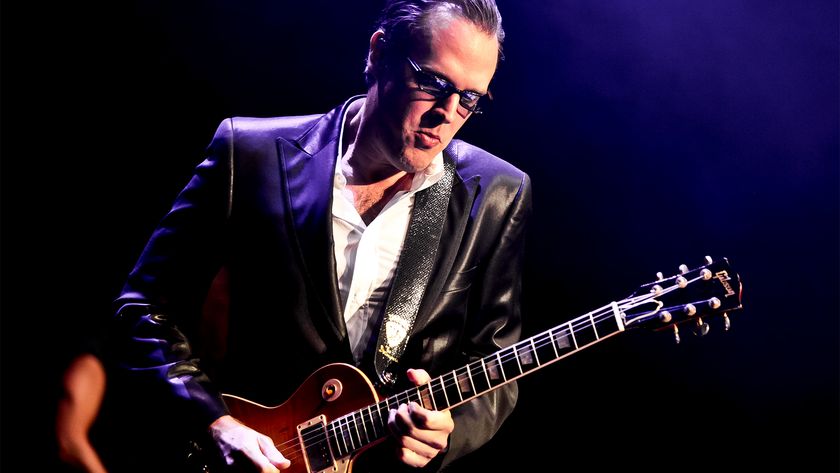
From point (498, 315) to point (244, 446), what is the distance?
1.06 meters

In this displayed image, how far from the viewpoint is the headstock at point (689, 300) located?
1712 millimetres

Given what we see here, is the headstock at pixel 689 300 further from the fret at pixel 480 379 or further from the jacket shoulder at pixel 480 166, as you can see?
the jacket shoulder at pixel 480 166

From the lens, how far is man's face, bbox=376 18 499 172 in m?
2.14

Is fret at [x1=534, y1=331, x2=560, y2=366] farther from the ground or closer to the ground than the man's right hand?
farther from the ground

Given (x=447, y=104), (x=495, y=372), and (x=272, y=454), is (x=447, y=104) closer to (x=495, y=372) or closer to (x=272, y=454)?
(x=495, y=372)

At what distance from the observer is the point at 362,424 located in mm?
2043

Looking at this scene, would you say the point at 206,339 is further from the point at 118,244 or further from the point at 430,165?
the point at 430,165

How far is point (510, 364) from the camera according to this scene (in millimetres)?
1990

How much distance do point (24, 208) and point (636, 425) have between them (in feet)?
10.2

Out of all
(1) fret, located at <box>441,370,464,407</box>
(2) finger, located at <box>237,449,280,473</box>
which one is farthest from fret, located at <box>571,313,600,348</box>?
(2) finger, located at <box>237,449,280,473</box>

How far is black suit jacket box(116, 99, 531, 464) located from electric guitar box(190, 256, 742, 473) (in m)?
0.11

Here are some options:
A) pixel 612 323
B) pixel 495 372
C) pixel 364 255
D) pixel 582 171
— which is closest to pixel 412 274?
pixel 364 255

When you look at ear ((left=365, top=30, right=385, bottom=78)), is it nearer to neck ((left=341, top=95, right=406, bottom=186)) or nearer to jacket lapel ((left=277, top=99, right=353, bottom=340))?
neck ((left=341, top=95, right=406, bottom=186))

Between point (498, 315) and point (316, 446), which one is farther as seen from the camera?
point (498, 315)
